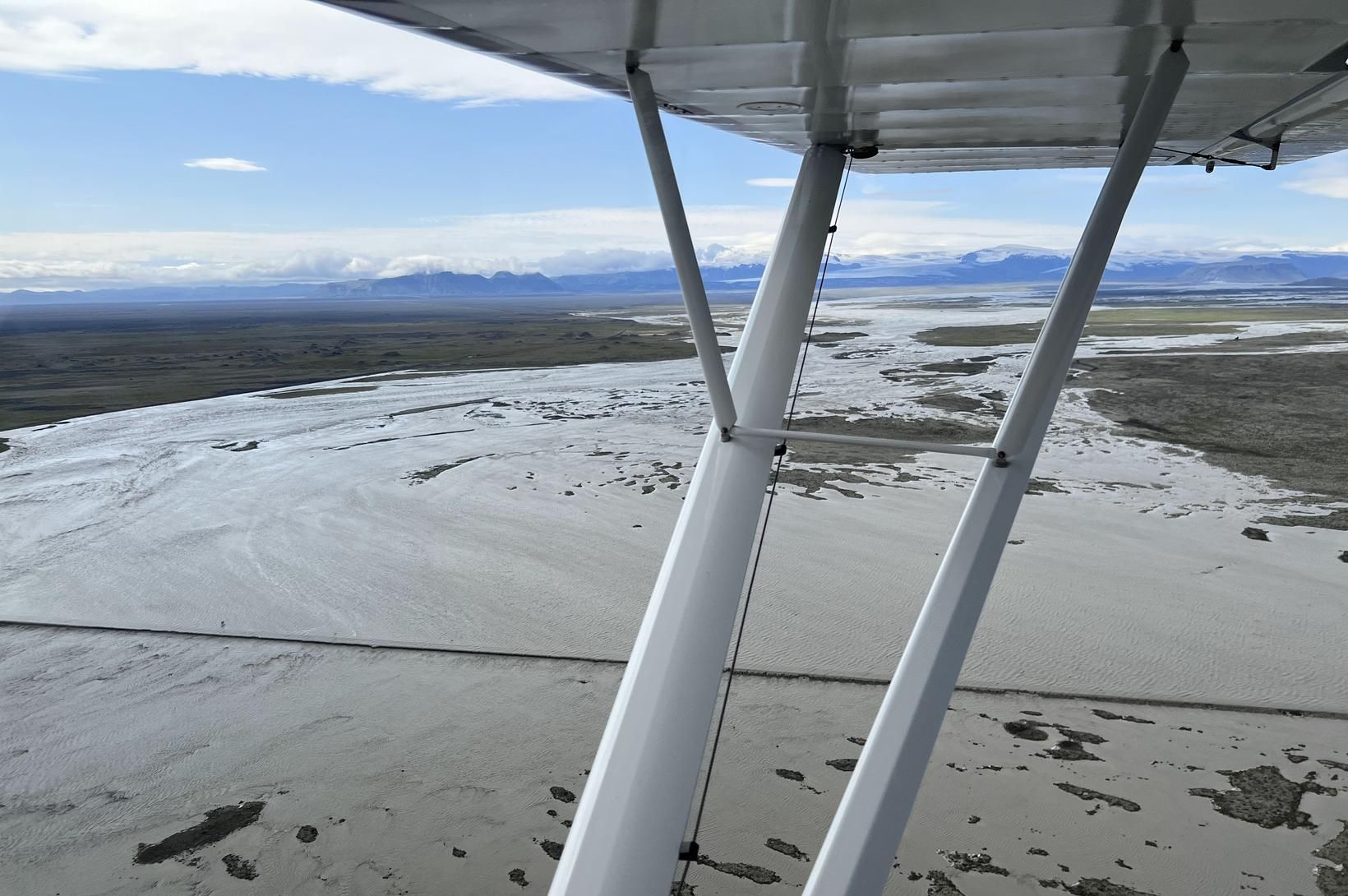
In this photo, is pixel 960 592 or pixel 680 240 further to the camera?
pixel 680 240

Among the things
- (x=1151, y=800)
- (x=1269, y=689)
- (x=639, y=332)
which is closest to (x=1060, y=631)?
(x=1269, y=689)

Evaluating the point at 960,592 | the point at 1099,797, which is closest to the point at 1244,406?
the point at 1099,797

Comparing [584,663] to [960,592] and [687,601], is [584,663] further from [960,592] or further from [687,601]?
[960,592]

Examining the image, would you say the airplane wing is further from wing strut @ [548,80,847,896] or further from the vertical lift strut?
wing strut @ [548,80,847,896]

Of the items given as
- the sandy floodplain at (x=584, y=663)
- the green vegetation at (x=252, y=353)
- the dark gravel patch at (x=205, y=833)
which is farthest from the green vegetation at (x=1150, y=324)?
the dark gravel patch at (x=205, y=833)

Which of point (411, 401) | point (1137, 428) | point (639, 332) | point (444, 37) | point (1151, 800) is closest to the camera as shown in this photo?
point (444, 37)

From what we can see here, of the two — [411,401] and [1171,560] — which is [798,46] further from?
[411,401]

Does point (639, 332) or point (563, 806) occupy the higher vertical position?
point (639, 332)
